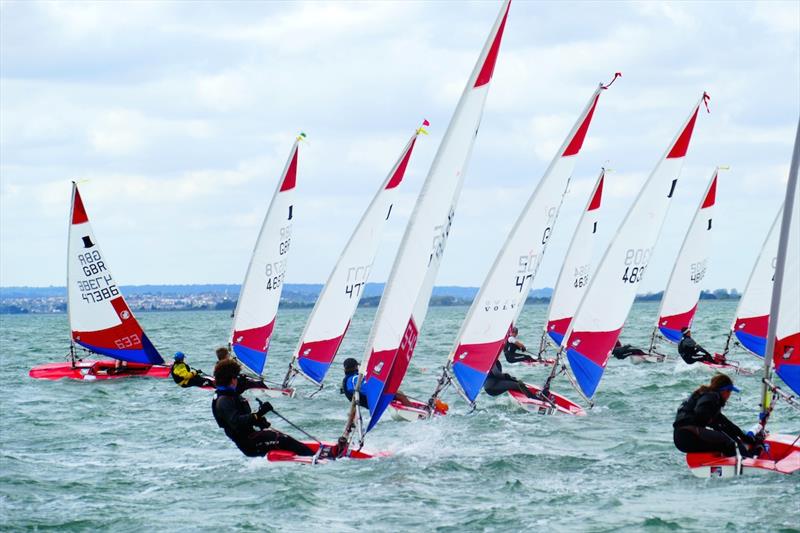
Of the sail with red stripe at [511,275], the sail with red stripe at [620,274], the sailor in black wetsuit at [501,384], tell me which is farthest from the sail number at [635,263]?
the sailor in black wetsuit at [501,384]

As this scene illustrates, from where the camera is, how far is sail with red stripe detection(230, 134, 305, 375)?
24125 millimetres

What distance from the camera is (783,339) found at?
13500mm

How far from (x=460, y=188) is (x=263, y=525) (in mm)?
5425

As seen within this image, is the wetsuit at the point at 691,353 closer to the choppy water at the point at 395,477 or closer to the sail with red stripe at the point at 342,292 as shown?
the choppy water at the point at 395,477

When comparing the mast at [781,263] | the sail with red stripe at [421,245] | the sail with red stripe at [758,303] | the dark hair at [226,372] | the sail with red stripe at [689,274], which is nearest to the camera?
the mast at [781,263]

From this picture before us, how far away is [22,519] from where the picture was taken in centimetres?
1223

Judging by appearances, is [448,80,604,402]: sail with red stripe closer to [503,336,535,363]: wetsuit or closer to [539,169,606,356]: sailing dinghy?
[503,336,535,363]: wetsuit

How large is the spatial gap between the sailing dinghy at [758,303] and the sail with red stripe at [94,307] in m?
14.4

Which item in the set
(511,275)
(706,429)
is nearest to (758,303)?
(511,275)

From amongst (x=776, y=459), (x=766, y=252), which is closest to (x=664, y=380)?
(x=766, y=252)

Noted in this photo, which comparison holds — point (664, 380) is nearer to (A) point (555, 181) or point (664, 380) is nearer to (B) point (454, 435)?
(A) point (555, 181)

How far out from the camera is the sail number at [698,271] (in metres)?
32.5

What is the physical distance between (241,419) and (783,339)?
652 cm

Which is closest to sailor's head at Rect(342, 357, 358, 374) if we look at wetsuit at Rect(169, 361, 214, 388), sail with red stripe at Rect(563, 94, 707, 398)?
wetsuit at Rect(169, 361, 214, 388)
